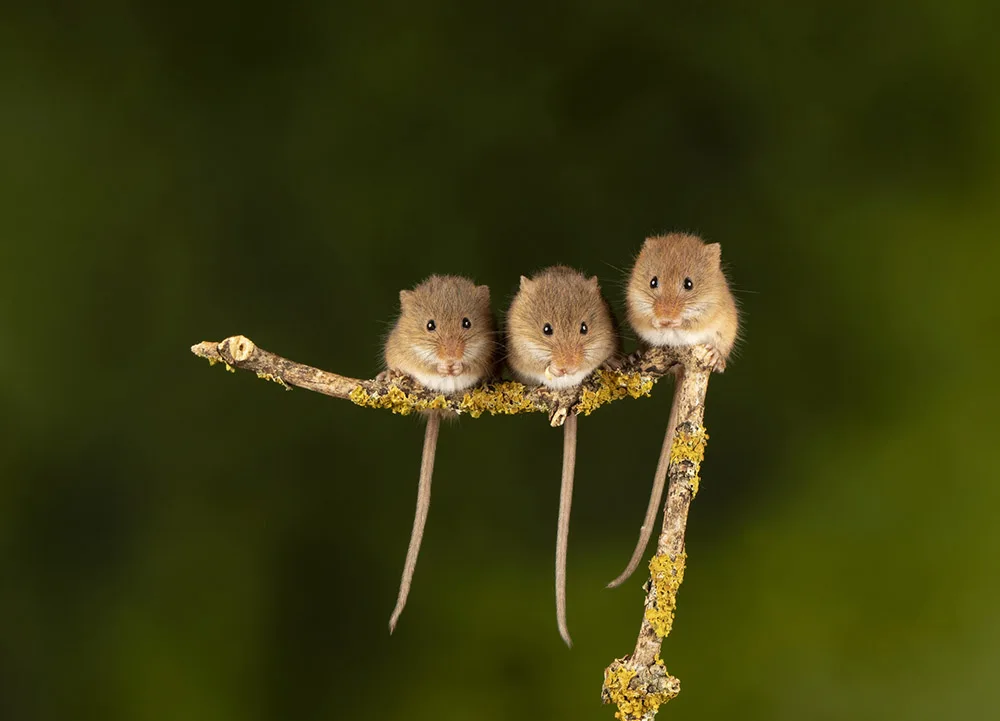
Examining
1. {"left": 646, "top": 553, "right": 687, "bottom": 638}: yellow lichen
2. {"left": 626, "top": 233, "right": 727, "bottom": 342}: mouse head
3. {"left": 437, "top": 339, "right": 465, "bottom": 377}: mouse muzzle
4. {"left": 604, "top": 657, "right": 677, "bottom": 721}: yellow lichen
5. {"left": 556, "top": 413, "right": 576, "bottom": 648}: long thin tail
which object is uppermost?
{"left": 626, "top": 233, "right": 727, "bottom": 342}: mouse head

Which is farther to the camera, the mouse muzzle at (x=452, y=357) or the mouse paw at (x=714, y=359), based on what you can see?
the mouse paw at (x=714, y=359)

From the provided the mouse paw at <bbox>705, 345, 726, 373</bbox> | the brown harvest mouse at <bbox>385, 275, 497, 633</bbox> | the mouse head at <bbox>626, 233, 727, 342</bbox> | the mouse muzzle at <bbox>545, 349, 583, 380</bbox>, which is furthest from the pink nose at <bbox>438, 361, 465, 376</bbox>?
the mouse paw at <bbox>705, 345, 726, 373</bbox>

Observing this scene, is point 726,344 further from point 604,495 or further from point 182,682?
point 182,682

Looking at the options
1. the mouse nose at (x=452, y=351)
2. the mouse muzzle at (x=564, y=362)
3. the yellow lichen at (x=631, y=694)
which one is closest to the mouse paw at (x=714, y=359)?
the mouse muzzle at (x=564, y=362)

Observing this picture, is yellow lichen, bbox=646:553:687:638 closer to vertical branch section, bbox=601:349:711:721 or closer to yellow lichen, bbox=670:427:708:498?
vertical branch section, bbox=601:349:711:721

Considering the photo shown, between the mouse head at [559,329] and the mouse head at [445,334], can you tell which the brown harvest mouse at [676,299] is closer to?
the mouse head at [559,329]

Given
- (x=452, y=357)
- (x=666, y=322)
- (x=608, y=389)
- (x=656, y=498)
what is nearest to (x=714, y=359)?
(x=666, y=322)
